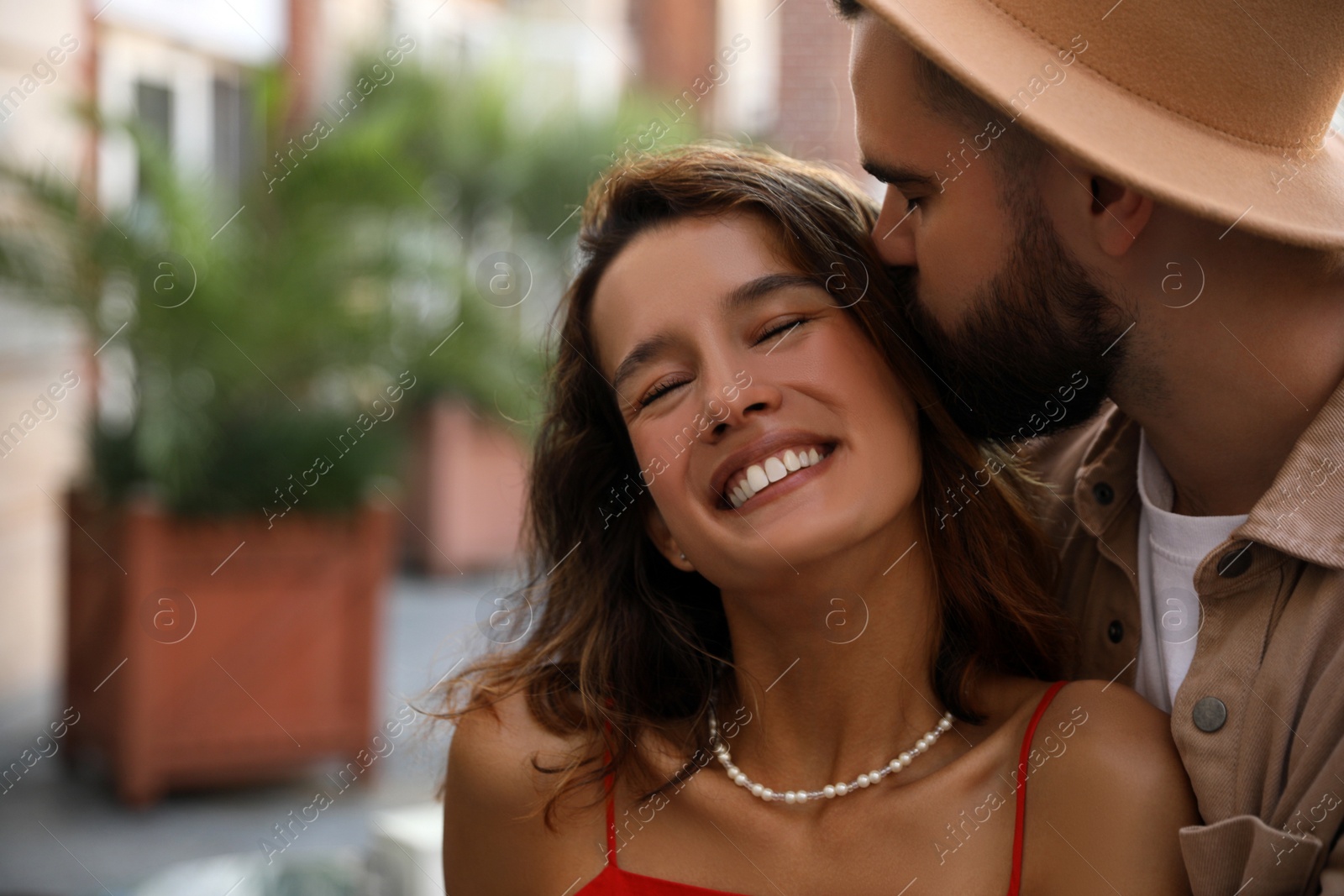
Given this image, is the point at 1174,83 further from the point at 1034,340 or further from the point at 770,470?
the point at 770,470

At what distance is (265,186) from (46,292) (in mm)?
873

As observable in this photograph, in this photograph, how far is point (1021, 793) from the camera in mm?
2010

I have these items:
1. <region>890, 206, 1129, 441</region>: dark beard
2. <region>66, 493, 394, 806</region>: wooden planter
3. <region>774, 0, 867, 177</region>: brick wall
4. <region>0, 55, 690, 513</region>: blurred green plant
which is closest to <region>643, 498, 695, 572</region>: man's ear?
<region>890, 206, 1129, 441</region>: dark beard

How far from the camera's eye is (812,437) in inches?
79.0

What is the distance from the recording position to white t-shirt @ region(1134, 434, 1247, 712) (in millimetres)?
2066

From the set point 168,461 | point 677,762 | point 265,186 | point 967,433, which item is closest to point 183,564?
point 168,461

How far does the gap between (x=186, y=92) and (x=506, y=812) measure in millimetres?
6536

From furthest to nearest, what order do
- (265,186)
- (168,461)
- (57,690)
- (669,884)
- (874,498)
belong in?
1. (57,690)
2. (265,186)
3. (168,461)
4. (669,884)
5. (874,498)

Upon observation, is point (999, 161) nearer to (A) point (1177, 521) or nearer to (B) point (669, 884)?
(A) point (1177, 521)

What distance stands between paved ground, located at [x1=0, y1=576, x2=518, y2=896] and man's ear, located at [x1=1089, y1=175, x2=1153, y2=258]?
235 centimetres

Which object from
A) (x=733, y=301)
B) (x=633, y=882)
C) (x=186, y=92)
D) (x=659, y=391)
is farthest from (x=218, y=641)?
(x=186, y=92)

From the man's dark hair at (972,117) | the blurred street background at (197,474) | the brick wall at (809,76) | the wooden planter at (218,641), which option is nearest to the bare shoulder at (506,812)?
the blurred street background at (197,474)

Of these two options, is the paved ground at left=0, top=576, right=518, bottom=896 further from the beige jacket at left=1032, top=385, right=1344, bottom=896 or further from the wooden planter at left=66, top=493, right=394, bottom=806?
the beige jacket at left=1032, top=385, right=1344, bottom=896

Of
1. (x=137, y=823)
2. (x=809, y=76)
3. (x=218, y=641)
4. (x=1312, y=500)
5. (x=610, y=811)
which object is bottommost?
(x=809, y=76)
